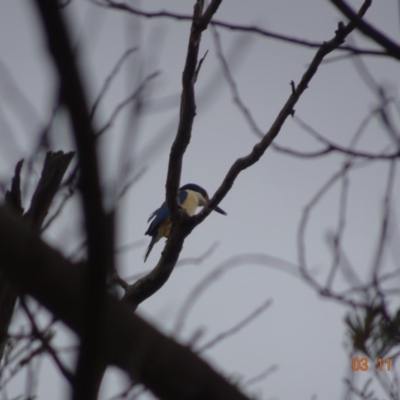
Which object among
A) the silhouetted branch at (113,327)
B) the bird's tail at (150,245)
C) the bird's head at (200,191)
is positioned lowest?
the silhouetted branch at (113,327)

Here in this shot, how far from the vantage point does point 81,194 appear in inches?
22.4

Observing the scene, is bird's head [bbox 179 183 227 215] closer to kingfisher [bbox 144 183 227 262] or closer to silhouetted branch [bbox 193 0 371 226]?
kingfisher [bbox 144 183 227 262]

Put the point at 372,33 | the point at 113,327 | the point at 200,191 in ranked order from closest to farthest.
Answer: the point at 113,327
the point at 372,33
the point at 200,191

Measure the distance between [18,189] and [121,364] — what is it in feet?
3.74

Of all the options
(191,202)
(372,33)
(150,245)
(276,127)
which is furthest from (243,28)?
(191,202)

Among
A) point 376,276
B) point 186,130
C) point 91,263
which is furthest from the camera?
point 186,130

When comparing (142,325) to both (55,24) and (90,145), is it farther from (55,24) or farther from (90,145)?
(55,24)

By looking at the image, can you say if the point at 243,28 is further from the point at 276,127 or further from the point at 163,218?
the point at 163,218

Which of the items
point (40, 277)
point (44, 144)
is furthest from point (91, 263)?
point (44, 144)

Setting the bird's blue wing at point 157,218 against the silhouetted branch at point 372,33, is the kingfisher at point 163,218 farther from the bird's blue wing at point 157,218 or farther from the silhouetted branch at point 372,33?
the silhouetted branch at point 372,33

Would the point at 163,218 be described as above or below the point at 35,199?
above

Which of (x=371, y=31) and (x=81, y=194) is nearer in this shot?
(x=81, y=194)

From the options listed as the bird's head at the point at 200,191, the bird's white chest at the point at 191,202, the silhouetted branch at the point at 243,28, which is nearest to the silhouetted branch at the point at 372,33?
the silhouetted branch at the point at 243,28

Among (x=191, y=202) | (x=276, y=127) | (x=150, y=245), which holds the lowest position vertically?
(x=276, y=127)
